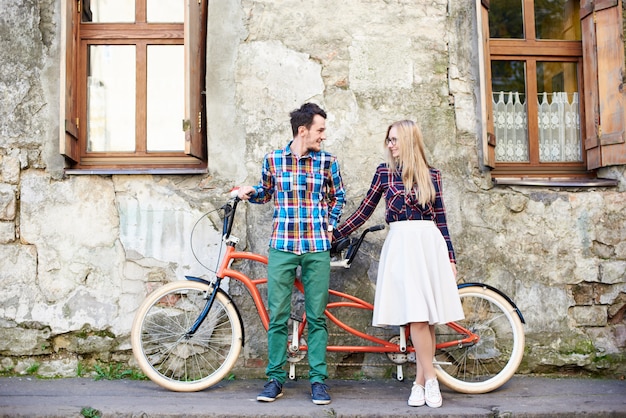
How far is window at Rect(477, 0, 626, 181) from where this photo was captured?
5418mm

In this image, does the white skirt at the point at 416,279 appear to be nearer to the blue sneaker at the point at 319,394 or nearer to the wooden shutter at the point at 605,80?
the blue sneaker at the point at 319,394

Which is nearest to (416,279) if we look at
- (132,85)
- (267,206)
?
(267,206)

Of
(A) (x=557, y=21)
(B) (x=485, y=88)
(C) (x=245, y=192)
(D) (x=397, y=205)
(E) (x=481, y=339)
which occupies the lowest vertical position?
(E) (x=481, y=339)

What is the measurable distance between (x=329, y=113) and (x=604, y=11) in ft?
7.88

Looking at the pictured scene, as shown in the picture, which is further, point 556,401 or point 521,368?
point 521,368

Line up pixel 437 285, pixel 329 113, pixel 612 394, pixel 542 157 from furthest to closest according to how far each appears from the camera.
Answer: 1. pixel 542 157
2. pixel 329 113
3. pixel 612 394
4. pixel 437 285

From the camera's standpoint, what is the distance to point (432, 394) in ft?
13.3

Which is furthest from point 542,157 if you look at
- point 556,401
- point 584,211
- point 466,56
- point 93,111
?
point 93,111

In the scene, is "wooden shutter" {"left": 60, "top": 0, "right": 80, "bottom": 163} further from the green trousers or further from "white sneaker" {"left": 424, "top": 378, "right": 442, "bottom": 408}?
"white sneaker" {"left": 424, "top": 378, "right": 442, "bottom": 408}

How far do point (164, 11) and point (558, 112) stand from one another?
3.44m

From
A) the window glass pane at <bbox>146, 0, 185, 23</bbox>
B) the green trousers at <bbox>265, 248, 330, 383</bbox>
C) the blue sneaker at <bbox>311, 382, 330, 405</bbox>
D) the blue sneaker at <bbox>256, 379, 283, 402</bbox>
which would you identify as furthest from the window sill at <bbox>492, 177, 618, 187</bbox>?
the window glass pane at <bbox>146, 0, 185, 23</bbox>

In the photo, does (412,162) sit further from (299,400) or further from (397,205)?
(299,400)

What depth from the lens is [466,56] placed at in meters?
5.25

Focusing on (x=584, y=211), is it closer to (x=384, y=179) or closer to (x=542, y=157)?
(x=542, y=157)
